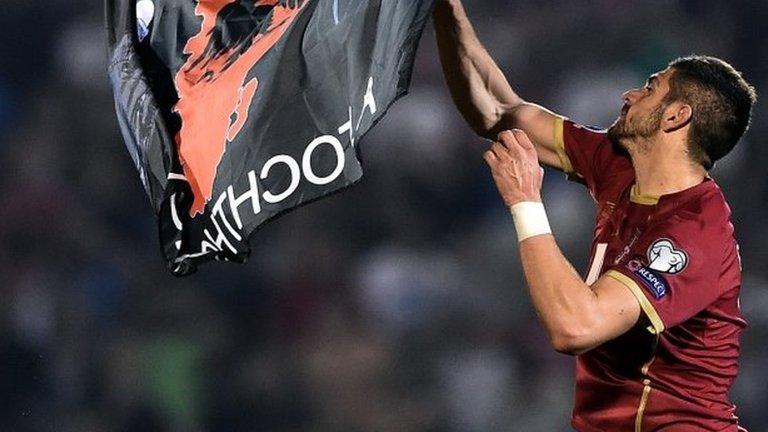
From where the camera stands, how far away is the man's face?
3.06 m

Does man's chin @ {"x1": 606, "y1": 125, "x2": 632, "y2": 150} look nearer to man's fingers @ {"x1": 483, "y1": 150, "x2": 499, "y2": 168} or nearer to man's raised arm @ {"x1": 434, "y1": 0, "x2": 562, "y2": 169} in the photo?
man's raised arm @ {"x1": 434, "y1": 0, "x2": 562, "y2": 169}

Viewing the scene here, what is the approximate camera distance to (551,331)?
2.61m

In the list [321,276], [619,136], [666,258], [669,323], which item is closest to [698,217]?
[666,258]

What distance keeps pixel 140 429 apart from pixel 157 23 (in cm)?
205

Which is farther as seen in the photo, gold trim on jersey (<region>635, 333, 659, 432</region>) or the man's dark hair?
the man's dark hair

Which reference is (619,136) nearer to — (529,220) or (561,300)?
(529,220)

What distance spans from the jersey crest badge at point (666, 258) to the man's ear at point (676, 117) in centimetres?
39

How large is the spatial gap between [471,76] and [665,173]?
2.50 ft

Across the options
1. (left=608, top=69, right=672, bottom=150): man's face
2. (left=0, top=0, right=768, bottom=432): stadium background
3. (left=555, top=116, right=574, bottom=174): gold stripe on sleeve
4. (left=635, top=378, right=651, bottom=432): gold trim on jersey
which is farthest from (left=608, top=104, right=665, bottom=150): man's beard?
(left=0, top=0, right=768, bottom=432): stadium background

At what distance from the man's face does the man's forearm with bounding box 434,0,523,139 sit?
495 mm

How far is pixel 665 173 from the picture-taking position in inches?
118

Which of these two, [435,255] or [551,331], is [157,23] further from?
[435,255]

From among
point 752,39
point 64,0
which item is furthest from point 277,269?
point 752,39

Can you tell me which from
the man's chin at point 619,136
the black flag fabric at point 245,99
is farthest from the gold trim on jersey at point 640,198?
the black flag fabric at point 245,99
